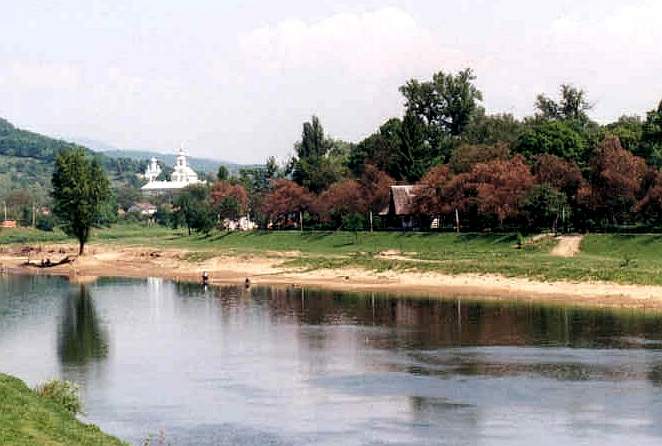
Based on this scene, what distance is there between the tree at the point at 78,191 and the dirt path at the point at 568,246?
1921 inches

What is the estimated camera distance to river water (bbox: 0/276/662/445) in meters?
34.3

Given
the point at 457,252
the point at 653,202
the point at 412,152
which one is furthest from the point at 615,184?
the point at 412,152

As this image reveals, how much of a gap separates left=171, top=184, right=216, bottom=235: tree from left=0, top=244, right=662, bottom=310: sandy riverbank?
561 inches

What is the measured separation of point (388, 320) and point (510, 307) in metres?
7.94

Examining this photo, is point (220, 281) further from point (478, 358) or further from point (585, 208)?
point (478, 358)

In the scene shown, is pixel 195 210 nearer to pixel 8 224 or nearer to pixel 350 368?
pixel 8 224

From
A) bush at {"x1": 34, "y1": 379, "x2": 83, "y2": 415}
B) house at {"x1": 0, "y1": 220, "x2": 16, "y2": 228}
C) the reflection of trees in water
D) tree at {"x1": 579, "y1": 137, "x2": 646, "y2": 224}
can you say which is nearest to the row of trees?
tree at {"x1": 579, "y1": 137, "x2": 646, "y2": 224}

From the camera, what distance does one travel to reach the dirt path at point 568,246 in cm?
8362

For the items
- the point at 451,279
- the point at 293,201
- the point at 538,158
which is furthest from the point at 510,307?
the point at 293,201

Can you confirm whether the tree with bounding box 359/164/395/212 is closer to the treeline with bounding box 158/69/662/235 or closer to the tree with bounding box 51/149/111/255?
the treeline with bounding box 158/69/662/235

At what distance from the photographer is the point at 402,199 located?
370 feet

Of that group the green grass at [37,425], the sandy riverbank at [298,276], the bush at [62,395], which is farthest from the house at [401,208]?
the green grass at [37,425]

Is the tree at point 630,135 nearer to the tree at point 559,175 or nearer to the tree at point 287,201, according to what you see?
the tree at point 559,175

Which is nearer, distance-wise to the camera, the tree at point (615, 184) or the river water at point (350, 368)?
the river water at point (350, 368)
